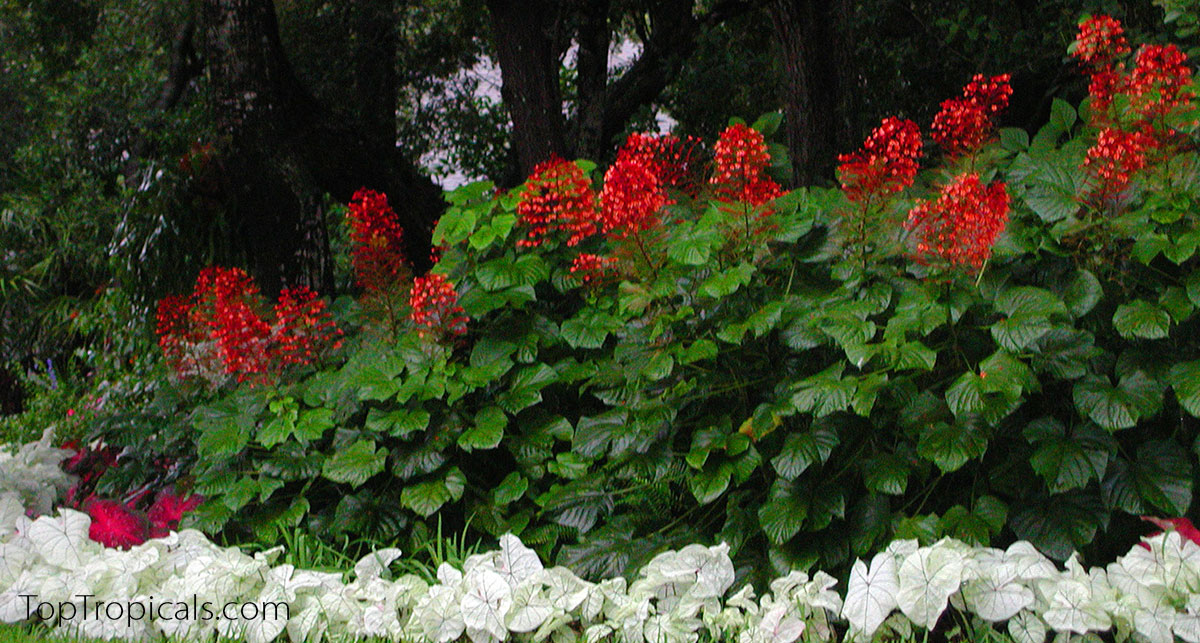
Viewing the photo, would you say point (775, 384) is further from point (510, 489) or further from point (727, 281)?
point (510, 489)

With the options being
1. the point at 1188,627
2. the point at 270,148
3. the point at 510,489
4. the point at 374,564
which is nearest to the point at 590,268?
the point at 510,489

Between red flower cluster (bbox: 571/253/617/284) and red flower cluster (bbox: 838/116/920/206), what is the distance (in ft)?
2.31

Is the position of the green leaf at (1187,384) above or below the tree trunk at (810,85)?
below

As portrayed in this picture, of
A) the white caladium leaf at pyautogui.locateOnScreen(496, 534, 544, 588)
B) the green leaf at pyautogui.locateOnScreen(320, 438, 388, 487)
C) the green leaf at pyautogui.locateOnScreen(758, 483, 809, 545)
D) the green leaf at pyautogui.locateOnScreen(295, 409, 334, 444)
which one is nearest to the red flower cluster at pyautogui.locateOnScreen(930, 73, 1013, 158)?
the green leaf at pyautogui.locateOnScreen(758, 483, 809, 545)

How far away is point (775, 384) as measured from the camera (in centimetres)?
269

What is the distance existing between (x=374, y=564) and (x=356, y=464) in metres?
0.52

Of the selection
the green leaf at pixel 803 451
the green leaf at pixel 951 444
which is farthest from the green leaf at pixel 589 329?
the green leaf at pixel 951 444

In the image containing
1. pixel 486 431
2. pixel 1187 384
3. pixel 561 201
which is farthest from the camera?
pixel 561 201

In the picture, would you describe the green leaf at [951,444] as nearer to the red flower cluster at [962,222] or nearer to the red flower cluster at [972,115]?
the red flower cluster at [962,222]

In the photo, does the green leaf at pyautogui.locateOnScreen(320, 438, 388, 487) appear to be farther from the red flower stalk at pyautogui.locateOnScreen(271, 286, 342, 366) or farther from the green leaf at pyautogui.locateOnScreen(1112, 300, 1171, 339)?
the green leaf at pyautogui.locateOnScreen(1112, 300, 1171, 339)

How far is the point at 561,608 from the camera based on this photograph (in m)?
2.26

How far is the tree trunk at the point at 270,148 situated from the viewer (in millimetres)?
5230

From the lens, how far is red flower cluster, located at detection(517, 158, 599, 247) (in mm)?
3145

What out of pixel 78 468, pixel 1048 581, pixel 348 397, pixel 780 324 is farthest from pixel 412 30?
pixel 1048 581
